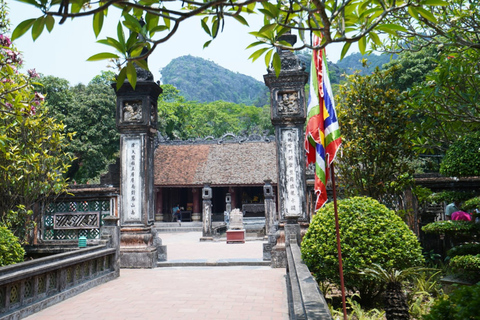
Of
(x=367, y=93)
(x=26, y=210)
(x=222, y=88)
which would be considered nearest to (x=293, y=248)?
(x=367, y=93)

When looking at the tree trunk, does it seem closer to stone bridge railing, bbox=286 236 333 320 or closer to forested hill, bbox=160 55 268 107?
stone bridge railing, bbox=286 236 333 320

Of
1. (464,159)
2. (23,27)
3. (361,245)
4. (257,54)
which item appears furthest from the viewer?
(464,159)

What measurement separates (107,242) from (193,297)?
2689 mm

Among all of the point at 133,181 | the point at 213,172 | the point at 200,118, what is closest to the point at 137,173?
the point at 133,181

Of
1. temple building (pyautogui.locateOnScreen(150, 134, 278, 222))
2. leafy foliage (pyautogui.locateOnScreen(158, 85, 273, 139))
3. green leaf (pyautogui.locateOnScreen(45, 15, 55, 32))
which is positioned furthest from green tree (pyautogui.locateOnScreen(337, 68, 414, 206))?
leafy foliage (pyautogui.locateOnScreen(158, 85, 273, 139))

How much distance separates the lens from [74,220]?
8.89 meters

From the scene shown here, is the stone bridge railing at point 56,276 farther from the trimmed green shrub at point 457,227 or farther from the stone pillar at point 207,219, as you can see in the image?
the stone pillar at point 207,219

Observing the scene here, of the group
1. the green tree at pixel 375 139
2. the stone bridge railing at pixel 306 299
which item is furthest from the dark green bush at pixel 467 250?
the stone bridge railing at pixel 306 299

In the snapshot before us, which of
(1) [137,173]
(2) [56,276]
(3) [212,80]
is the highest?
(3) [212,80]

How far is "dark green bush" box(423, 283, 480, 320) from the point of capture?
2197mm

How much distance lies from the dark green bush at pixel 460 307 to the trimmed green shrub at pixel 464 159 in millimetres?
3681

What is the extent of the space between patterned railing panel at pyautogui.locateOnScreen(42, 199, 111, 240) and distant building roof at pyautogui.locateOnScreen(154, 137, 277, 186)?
589 inches

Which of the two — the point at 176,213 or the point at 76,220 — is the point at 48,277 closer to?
the point at 76,220

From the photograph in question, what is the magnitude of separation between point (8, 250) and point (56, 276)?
0.89m
